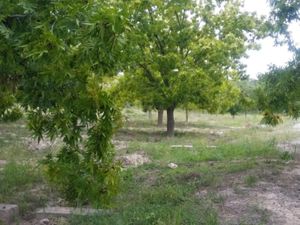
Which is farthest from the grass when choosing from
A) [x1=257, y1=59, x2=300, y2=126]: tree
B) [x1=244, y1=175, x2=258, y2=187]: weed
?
[x1=257, y1=59, x2=300, y2=126]: tree

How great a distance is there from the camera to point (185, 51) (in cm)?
1961

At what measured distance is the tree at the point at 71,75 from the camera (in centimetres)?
339

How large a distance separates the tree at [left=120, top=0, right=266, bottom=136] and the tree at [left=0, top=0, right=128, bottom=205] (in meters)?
14.1

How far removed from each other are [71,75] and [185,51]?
16216mm

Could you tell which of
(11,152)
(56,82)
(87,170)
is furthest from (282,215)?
(11,152)

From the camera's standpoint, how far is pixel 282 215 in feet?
21.9

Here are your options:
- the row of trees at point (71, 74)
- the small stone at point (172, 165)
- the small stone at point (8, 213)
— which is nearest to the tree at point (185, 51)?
the small stone at point (172, 165)

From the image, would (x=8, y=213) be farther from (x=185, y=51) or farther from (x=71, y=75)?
(x=185, y=51)

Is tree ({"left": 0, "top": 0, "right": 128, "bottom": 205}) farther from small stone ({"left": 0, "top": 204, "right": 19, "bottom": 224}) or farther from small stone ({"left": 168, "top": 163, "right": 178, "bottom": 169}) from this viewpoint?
small stone ({"left": 168, "top": 163, "right": 178, "bottom": 169})

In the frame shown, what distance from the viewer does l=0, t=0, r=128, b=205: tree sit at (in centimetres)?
339

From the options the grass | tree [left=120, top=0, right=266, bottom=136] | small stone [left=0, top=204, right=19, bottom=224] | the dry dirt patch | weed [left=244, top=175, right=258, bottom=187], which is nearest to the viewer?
the grass

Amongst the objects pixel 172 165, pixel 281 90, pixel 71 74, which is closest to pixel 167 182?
pixel 172 165

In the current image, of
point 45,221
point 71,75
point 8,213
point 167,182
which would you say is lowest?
point 45,221

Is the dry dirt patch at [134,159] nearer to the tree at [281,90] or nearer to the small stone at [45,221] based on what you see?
the tree at [281,90]
